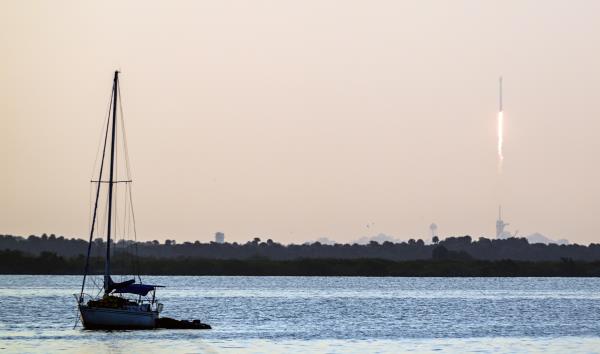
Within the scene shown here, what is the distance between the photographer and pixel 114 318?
87.0m

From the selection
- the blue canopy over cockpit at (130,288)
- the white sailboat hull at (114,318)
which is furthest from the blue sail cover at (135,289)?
the white sailboat hull at (114,318)

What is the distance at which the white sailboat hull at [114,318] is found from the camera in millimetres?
86938

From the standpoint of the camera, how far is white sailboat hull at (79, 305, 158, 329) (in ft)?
285

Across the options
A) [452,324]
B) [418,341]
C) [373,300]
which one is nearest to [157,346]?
[418,341]

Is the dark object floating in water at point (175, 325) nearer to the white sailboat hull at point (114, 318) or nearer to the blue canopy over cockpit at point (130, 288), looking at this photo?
the blue canopy over cockpit at point (130, 288)

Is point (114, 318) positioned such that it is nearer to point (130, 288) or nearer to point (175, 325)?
point (130, 288)

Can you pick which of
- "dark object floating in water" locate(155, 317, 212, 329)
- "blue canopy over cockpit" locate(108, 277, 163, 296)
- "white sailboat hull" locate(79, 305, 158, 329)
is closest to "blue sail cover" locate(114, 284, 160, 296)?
"blue canopy over cockpit" locate(108, 277, 163, 296)

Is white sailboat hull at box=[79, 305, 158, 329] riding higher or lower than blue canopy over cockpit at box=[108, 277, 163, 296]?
lower

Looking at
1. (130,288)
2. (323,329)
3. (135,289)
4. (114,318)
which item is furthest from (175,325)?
(323,329)

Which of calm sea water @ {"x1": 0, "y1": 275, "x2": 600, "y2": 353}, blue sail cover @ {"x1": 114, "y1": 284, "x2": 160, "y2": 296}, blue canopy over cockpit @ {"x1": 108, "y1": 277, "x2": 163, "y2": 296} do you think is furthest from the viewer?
blue sail cover @ {"x1": 114, "y1": 284, "x2": 160, "y2": 296}

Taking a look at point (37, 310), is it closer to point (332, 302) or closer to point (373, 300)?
point (332, 302)

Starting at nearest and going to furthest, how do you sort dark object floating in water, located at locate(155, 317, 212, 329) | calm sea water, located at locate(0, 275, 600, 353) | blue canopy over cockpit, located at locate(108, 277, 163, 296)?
calm sea water, located at locate(0, 275, 600, 353)
blue canopy over cockpit, located at locate(108, 277, 163, 296)
dark object floating in water, located at locate(155, 317, 212, 329)

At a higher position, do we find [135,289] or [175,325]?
[135,289]

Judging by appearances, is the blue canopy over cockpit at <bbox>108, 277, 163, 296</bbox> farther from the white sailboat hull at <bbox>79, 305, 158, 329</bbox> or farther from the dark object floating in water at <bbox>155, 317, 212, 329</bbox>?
the dark object floating in water at <bbox>155, 317, 212, 329</bbox>
